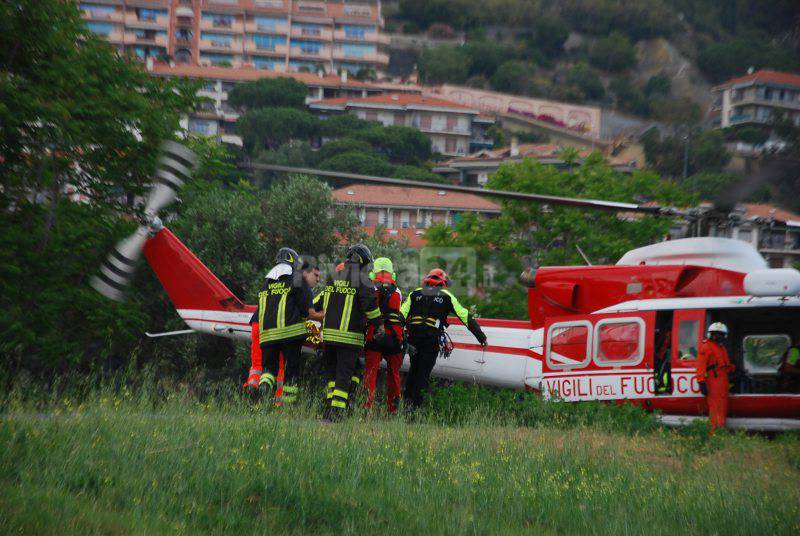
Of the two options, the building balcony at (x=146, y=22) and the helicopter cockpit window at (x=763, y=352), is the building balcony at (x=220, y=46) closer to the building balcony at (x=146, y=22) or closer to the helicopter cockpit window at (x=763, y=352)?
the building balcony at (x=146, y=22)

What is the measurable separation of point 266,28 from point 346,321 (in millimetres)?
150542

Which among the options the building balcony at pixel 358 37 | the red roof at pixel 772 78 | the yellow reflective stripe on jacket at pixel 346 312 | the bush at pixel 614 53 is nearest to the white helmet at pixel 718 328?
the yellow reflective stripe on jacket at pixel 346 312

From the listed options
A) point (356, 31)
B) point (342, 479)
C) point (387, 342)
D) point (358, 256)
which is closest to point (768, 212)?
point (387, 342)

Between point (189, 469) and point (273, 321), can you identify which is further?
point (273, 321)

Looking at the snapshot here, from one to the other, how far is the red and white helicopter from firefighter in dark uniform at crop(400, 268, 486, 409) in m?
0.73

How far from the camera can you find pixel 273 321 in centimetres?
1154

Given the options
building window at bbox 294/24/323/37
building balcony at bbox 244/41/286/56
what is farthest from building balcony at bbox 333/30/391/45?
building balcony at bbox 244/41/286/56

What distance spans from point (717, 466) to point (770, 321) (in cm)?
370

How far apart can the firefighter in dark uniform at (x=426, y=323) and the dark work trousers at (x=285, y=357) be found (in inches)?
63.4

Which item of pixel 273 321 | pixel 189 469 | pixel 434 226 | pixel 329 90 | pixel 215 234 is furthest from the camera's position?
pixel 329 90

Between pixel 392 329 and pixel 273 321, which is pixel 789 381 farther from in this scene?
pixel 273 321

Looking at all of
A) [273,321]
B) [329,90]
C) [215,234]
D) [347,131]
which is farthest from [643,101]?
[273,321]

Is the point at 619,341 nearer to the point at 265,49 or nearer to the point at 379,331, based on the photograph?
the point at 379,331

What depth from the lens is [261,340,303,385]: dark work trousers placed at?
1159 centimetres
